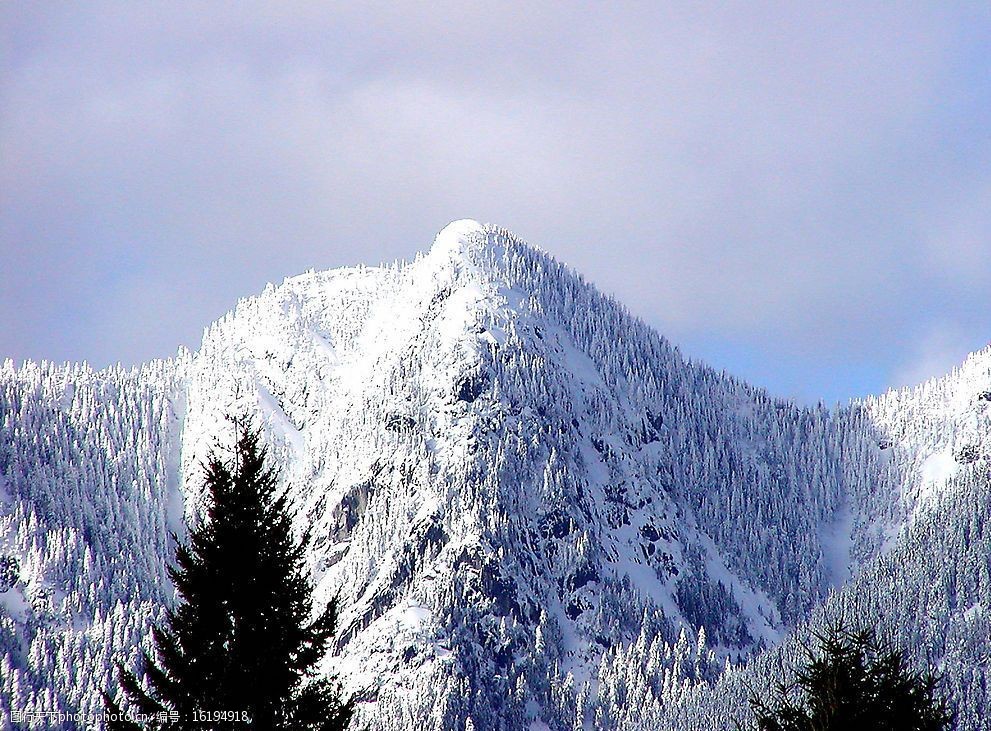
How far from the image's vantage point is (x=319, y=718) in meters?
29.6

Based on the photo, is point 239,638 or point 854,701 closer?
point 239,638

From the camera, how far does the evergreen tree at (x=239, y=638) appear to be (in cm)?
2925

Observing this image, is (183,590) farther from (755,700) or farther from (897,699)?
(897,699)

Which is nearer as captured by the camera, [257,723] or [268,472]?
[257,723]

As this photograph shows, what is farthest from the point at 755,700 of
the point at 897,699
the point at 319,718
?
the point at 319,718

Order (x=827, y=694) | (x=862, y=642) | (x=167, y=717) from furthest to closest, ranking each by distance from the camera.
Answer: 1. (x=862, y=642)
2. (x=827, y=694)
3. (x=167, y=717)

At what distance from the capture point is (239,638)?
29.9m

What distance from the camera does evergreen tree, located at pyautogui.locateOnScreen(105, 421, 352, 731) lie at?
2925cm

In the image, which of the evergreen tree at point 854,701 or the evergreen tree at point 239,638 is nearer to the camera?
the evergreen tree at point 239,638

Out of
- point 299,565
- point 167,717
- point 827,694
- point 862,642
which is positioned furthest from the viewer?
point 862,642

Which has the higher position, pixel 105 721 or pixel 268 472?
pixel 268 472

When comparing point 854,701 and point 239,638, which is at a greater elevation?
point 239,638

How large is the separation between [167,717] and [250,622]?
2492 millimetres

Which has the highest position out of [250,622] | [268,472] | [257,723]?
[268,472]
